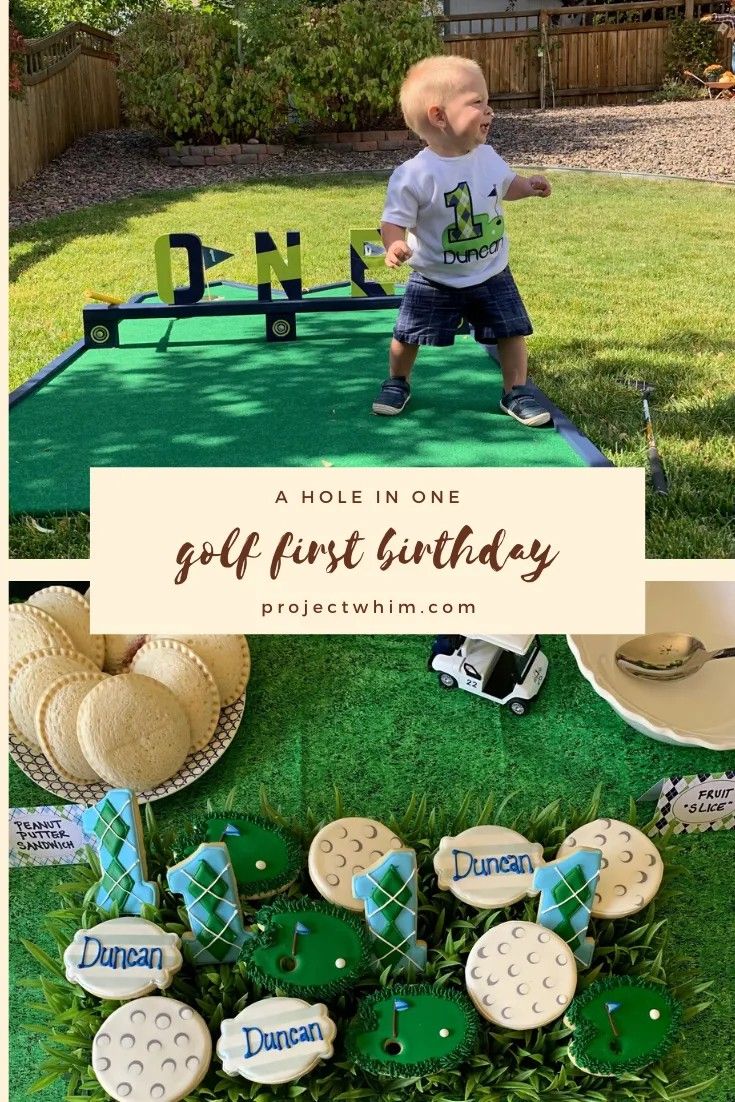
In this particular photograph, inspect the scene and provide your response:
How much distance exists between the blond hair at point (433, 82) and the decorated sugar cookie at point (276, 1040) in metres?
0.79

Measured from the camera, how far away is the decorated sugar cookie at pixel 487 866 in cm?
76

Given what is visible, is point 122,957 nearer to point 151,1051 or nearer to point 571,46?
point 151,1051

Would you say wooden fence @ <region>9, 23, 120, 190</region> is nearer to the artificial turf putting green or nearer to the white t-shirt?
the white t-shirt

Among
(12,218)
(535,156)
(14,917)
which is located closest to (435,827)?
(14,917)

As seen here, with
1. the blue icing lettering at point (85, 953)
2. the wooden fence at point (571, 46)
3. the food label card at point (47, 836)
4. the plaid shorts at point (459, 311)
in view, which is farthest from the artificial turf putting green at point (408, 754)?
the wooden fence at point (571, 46)

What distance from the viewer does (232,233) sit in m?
1.13

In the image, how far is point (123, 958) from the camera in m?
0.70

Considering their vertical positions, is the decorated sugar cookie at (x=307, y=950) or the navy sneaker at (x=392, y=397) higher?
the navy sneaker at (x=392, y=397)

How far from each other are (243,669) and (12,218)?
0.57 m

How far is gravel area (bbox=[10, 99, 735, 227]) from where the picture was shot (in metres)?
0.96

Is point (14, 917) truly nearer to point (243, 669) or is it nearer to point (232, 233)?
point (243, 669)

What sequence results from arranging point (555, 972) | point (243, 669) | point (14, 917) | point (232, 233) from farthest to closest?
point (232, 233) < point (243, 669) < point (14, 917) < point (555, 972)

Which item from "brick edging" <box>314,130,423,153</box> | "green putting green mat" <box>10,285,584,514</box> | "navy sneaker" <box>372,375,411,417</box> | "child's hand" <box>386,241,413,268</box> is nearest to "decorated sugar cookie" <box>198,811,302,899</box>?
"green putting green mat" <box>10,285,584,514</box>

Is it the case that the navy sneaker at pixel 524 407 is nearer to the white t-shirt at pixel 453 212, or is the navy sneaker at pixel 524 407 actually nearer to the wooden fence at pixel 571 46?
the white t-shirt at pixel 453 212
